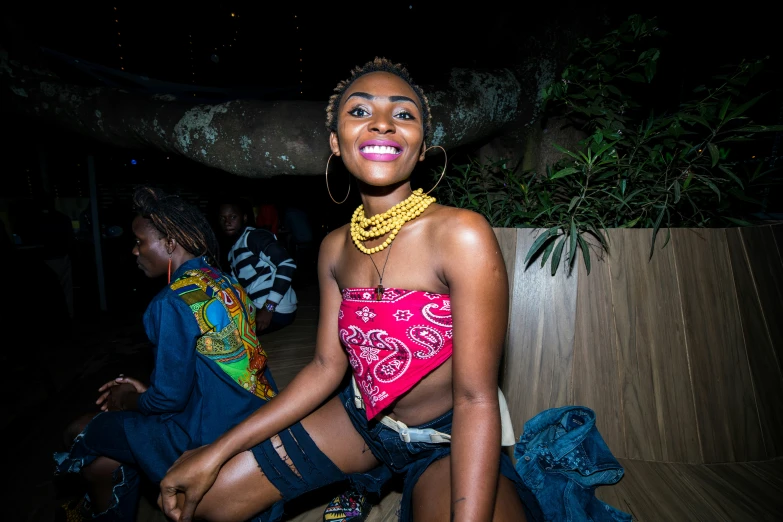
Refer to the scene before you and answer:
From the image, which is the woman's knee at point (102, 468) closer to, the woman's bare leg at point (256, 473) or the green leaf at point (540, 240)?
the woman's bare leg at point (256, 473)

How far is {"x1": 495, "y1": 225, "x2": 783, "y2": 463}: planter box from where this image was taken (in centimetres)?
157

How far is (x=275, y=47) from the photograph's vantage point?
19.9 feet

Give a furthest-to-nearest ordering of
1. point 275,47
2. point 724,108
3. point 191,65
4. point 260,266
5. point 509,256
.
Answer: point 191,65 → point 275,47 → point 260,266 → point 509,256 → point 724,108

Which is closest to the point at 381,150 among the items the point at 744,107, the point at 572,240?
the point at 572,240

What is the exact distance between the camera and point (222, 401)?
1480mm

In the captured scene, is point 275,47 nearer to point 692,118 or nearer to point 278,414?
point 692,118

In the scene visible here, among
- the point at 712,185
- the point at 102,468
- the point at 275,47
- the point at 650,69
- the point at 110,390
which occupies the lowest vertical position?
the point at 102,468

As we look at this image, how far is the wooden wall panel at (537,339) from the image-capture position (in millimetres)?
1712

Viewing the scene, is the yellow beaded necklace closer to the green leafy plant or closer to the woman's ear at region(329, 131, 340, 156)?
the woman's ear at region(329, 131, 340, 156)

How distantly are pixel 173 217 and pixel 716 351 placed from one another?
103 inches

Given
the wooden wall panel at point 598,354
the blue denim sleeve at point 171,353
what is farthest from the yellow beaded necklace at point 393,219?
the wooden wall panel at point 598,354

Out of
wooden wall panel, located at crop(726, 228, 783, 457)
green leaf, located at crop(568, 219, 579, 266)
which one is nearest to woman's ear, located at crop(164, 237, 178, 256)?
green leaf, located at crop(568, 219, 579, 266)

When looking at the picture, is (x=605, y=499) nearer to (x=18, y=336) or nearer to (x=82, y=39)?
(x=18, y=336)

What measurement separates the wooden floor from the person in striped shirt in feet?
6.34
